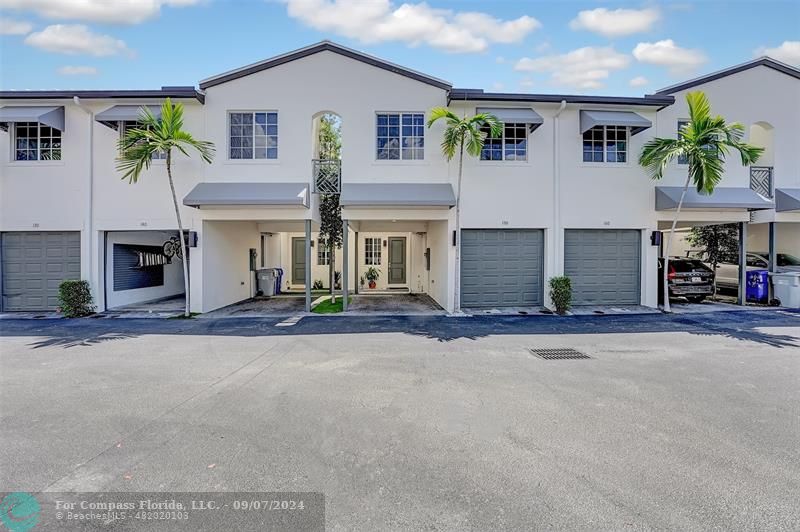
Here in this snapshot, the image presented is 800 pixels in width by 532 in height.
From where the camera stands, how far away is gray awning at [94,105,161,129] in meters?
11.3

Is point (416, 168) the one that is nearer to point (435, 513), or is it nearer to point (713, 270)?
point (435, 513)

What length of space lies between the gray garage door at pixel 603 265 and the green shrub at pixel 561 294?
97 centimetres

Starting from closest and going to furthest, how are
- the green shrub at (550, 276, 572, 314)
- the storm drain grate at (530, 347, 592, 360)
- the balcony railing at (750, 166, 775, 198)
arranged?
the storm drain grate at (530, 347, 592, 360) < the green shrub at (550, 276, 572, 314) < the balcony railing at (750, 166, 775, 198)

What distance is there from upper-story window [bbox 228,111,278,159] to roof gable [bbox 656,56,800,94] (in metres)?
12.1

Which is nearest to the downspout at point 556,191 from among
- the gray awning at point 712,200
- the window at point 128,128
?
the gray awning at point 712,200

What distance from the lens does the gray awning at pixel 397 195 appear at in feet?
37.4

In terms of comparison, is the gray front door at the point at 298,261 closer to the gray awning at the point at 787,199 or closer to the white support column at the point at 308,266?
the white support column at the point at 308,266

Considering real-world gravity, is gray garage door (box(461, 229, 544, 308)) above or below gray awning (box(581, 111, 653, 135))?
below

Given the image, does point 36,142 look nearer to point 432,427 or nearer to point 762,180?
point 432,427

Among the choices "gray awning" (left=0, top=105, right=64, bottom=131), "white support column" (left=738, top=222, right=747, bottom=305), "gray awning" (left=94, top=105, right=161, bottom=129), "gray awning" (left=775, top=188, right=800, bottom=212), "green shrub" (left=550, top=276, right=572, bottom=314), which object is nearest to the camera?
"gray awning" (left=0, top=105, right=64, bottom=131)

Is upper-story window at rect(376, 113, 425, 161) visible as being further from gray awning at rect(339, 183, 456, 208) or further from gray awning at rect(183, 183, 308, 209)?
gray awning at rect(183, 183, 308, 209)

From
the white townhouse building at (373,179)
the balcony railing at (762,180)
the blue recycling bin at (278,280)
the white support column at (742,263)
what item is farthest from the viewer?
the blue recycling bin at (278,280)

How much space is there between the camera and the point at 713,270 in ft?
47.4

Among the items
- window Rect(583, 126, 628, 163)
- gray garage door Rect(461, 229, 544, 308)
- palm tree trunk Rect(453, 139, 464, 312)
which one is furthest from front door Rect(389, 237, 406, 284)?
window Rect(583, 126, 628, 163)
